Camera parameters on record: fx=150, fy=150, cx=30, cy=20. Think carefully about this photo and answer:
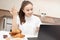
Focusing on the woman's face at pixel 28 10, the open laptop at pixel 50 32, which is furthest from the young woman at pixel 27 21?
the open laptop at pixel 50 32

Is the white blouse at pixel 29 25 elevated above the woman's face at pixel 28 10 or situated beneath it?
situated beneath

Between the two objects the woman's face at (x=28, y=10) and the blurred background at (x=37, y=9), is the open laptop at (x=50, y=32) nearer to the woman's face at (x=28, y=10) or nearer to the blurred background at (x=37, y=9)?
the woman's face at (x=28, y=10)

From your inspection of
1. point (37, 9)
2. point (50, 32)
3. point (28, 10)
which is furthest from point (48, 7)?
point (50, 32)

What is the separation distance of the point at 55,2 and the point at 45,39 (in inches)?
71.4

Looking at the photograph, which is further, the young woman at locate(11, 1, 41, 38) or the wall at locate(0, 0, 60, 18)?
the wall at locate(0, 0, 60, 18)

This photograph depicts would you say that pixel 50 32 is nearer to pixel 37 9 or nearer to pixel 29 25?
pixel 29 25

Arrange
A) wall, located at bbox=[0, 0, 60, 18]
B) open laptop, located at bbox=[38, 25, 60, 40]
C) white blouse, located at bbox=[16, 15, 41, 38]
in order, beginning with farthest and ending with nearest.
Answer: wall, located at bbox=[0, 0, 60, 18], white blouse, located at bbox=[16, 15, 41, 38], open laptop, located at bbox=[38, 25, 60, 40]

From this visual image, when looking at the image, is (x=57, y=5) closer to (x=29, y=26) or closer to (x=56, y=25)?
(x=29, y=26)

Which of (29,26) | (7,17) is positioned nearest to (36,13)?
(7,17)

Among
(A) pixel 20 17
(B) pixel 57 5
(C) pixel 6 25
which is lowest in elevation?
(C) pixel 6 25

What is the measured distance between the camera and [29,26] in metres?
2.15

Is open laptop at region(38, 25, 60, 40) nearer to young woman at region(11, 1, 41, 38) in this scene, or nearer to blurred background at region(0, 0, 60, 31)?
young woman at region(11, 1, 41, 38)

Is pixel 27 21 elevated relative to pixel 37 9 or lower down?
lower down

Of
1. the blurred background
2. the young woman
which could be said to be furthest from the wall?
the young woman
